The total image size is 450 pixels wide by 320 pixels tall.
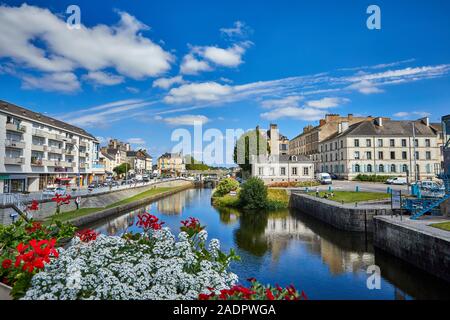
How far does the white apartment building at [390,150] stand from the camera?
204 ft

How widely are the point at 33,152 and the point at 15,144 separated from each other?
17.8 ft

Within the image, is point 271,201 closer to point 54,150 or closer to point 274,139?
point 54,150

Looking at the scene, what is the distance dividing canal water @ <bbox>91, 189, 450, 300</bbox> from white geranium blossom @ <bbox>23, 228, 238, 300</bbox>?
30.5 ft

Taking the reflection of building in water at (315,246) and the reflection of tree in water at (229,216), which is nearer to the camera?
the reflection of building in water at (315,246)

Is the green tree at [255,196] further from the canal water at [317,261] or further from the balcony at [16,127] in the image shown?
the balcony at [16,127]

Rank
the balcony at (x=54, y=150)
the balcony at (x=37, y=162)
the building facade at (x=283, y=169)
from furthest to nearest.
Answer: the building facade at (x=283, y=169) < the balcony at (x=54, y=150) < the balcony at (x=37, y=162)

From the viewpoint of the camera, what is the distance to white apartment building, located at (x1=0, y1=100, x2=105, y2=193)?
44.0 metres

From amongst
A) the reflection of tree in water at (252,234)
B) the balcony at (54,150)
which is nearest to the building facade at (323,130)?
the reflection of tree in water at (252,234)

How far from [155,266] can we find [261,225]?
28.0 m

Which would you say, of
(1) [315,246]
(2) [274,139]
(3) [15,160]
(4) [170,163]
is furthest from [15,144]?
(4) [170,163]

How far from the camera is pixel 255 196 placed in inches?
1796

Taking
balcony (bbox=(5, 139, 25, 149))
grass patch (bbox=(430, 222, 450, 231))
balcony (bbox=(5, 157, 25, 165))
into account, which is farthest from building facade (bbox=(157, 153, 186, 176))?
grass patch (bbox=(430, 222, 450, 231))

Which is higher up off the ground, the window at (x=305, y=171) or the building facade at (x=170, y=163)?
the building facade at (x=170, y=163)
